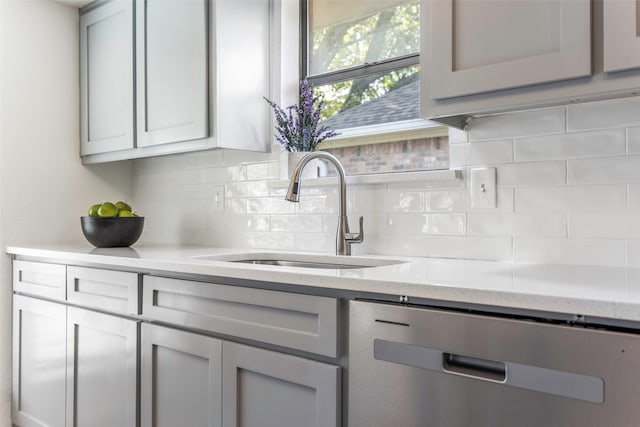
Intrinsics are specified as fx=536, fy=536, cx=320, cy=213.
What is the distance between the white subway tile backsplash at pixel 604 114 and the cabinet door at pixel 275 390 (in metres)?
0.96

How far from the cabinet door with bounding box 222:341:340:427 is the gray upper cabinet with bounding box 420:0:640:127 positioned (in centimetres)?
75

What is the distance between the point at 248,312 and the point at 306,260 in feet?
1.83

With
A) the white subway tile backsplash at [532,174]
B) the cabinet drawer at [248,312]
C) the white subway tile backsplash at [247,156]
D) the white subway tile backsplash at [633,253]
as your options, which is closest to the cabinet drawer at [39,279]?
the cabinet drawer at [248,312]

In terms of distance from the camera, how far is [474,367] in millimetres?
1059

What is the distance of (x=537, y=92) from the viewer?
4.13 feet

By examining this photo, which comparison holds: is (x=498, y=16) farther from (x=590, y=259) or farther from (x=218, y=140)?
(x=218, y=140)

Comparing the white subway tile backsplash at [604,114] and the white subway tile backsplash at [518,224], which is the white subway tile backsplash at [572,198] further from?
the white subway tile backsplash at [604,114]

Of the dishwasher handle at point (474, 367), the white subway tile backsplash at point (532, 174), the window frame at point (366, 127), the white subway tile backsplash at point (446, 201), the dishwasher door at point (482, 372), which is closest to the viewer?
the dishwasher door at point (482, 372)

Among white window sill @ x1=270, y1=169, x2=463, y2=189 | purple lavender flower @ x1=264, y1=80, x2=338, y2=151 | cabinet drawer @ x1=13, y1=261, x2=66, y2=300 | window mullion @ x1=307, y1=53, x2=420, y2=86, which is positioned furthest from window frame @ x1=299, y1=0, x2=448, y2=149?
cabinet drawer @ x1=13, y1=261, x2=66, y2=300

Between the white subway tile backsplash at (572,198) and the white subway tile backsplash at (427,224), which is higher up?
the white subway tile backsplash at (572,198)

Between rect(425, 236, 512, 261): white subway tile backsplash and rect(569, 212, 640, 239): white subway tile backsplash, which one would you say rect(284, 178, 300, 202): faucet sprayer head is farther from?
rect(569, 212, 640, 239): white subway tile backsplash

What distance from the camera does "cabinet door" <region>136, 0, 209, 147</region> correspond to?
2166 mm

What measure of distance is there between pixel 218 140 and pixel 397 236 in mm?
810

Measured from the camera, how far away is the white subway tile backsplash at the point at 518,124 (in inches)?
60.9
